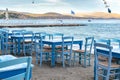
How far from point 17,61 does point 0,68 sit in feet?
0.59

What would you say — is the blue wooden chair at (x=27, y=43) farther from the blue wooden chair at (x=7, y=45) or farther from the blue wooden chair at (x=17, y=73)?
the blue wooden chair at (x=17, y=73)

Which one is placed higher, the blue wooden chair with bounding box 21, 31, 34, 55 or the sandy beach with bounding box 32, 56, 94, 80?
the blue wooden chair with bounding box 21, 31, 34, 55

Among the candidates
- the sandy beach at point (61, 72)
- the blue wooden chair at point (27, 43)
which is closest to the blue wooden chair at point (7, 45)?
the blue wooden chair at point (27, 43)

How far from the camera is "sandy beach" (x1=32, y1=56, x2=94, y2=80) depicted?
21.0 ft

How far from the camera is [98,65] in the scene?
18.3 feet

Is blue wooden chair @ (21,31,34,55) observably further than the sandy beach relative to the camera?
Yes

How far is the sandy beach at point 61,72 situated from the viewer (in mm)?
6402

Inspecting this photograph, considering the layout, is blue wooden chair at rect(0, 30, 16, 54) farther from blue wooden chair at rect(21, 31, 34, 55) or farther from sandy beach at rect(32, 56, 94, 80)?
sandy beach at rect(32, 56, 94, 80)

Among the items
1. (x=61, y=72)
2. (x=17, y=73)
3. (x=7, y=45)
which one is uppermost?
(x=17, y=73)

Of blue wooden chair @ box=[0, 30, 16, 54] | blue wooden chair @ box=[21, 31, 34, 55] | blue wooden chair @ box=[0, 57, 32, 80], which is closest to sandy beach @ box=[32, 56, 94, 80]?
blue wooden chair @ box=[21, 31, 34, 55]

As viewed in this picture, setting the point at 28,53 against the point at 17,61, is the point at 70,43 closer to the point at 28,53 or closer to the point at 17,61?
the point at 28,53

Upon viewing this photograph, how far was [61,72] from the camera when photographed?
6996 mm

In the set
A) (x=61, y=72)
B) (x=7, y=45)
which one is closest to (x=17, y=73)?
(x=61, y=72)

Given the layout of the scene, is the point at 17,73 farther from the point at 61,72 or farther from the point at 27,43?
the point at 27,43
